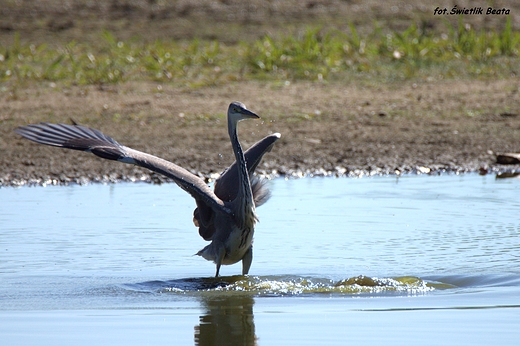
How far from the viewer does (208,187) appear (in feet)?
21.8

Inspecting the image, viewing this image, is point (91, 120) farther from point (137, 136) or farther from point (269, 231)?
point (269, 231)

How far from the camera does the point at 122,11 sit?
675 inches

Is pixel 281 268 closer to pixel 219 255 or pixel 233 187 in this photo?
pixel 219 255

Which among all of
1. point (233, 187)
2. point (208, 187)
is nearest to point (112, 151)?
point (208, 187)

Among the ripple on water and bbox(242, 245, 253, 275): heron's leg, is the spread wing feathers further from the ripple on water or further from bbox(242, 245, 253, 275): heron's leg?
the ripple on water

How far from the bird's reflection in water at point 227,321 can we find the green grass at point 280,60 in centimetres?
693

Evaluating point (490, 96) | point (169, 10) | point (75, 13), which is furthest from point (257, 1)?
point (490, 96)

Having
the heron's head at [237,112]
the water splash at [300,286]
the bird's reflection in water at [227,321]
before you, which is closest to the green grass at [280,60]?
the heron's head at [237,112]

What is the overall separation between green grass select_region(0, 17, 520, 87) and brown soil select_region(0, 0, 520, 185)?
455mm

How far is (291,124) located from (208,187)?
4.47m

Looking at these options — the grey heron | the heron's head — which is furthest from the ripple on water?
the heron's head

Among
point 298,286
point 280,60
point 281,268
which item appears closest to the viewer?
point 298,286

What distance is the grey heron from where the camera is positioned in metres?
6.42

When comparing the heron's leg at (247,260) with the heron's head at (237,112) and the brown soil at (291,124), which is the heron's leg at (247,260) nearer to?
the heron's head at (237,112)
